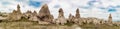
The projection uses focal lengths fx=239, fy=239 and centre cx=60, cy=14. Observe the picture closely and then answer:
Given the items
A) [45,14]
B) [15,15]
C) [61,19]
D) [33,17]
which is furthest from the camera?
[45,14]

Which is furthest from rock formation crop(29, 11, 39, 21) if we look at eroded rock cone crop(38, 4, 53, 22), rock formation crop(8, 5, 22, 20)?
rock formation crop(8, 5, 22, 20)

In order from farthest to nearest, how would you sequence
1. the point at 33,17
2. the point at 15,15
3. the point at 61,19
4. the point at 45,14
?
the point at 45,14
the point at 33,17
the point at 15,15
the point at 61,19

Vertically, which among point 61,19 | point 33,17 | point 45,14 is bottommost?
point 61,19

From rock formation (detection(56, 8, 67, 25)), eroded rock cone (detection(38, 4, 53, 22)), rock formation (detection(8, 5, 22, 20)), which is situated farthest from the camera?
eroded rock cone (detection(38, 4, 53, 22))

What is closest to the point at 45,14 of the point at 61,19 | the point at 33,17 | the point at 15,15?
the point at 33,17

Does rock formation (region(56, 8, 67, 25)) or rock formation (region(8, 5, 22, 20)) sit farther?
rock formation (region(8, 5, 22, 20))

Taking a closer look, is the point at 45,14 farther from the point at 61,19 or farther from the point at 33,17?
the point at 61,19

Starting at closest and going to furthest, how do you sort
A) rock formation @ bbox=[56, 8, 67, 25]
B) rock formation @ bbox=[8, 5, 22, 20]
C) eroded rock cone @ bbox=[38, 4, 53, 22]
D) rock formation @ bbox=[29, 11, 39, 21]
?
rock formation @ bbox=[56, 8, 67, 25] → rock formation @ bbox=[8, 5, 22, 20] → rock formation @ bbox=[29, 11, 39, 21] → eroded rock cone @ bbox=[38, 4, 53, 22]

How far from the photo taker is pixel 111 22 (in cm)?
6681

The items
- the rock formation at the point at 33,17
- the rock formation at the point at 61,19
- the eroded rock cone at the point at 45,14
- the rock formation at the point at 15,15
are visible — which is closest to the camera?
the rock formation at the point at 61,19

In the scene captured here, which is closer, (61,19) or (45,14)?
(61,19)

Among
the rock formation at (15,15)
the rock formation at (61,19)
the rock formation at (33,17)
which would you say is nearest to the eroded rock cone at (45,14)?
the rock formation at (33,17)

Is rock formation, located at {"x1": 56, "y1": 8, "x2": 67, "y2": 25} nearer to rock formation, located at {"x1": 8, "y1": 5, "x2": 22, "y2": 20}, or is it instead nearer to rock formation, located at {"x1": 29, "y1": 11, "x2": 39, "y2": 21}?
rock formation, located at {"x1": 29, "y1": 11, "x2": 39, "y2": 21}

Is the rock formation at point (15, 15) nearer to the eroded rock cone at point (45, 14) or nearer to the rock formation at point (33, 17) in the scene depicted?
the rock formation at point (33, 17)
